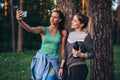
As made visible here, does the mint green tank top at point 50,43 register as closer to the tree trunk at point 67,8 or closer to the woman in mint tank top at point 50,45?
the woman in mint tank top at point 50,45

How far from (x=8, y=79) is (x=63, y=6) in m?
4.15

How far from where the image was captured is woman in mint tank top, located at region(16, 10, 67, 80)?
249 inches

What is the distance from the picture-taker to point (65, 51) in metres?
6.08

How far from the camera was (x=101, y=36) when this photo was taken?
29.0ft

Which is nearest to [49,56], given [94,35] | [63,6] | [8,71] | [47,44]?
[47,44]

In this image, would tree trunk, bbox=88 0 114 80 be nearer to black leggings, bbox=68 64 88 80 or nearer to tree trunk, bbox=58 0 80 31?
tree trunk, bbox=58 0 80 31

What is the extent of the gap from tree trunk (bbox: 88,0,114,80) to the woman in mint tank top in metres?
2.42

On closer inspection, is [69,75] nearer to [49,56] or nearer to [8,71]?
[49,56]

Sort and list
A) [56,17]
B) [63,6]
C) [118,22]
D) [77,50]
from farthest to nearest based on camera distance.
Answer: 1. [118,22]
2. [63,6]
3. [56,17]
4. [77,50]

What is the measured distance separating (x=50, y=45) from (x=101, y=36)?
2.74 m

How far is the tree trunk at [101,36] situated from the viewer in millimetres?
8734

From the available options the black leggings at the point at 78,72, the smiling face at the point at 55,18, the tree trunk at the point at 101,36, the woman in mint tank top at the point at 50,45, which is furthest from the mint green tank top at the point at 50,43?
the tree trunk at the point at 101,36

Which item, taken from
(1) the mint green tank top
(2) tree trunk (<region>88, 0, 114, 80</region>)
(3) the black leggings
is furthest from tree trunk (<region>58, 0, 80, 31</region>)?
(3) the black leggings

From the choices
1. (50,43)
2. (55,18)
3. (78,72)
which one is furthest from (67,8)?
(78,72)
